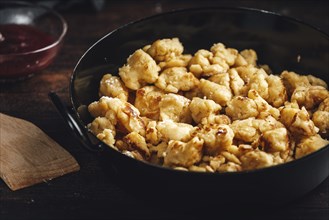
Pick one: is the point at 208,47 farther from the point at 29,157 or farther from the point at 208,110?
the point at 29,157

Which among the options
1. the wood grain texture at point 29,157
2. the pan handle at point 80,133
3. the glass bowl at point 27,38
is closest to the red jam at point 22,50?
the glass bowl at point 27,38

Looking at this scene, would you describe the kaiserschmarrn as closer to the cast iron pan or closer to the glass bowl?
the cast iron pan

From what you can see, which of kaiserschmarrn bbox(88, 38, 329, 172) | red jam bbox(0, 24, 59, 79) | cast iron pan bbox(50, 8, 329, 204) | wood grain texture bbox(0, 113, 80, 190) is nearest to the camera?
cast iron pan bbox(50, 8, 329, 204)

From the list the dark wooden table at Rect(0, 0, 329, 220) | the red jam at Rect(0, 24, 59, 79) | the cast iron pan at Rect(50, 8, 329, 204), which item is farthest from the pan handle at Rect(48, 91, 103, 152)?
the red jam at Rect(0, 24, 59, 79)

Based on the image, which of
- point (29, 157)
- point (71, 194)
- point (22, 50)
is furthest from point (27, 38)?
point (71, 194)

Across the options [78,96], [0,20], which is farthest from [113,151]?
[0,20]

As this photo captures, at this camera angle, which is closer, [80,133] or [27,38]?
[80,133]
